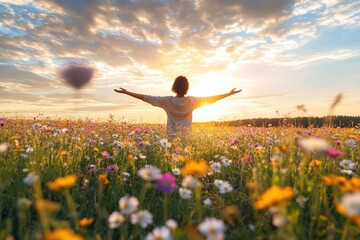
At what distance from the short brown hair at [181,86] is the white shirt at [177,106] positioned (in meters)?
0.15

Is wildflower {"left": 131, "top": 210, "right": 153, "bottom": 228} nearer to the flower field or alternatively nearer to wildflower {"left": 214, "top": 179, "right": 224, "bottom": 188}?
the flower field

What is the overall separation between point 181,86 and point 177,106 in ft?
1.57

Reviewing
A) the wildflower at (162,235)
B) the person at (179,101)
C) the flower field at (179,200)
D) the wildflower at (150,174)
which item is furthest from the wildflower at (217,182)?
the person at (179,101)

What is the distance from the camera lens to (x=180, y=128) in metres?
7.36

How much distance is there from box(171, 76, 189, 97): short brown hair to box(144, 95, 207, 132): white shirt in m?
0.15

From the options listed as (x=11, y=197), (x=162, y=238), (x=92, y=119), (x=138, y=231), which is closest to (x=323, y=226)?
(x=138, y=231)

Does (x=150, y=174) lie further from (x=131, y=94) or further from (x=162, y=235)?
(x=131, y=94)

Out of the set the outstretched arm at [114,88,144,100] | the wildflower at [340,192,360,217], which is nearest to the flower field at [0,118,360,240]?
the wildflower at [340,192,360,217]

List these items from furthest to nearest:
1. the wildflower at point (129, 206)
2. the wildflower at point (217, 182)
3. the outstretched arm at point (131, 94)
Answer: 1. the outstretched arm at point (131, 94)
2. the wildflower at point (217, 182)
3. the wildflower at point (129, 206)

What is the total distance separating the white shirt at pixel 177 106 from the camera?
796 cm

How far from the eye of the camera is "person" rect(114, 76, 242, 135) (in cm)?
791

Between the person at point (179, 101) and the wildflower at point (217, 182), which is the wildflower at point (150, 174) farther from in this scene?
the person at point (179, 101)

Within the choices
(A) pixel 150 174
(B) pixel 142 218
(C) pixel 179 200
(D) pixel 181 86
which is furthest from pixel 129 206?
(D) pixel 181 86

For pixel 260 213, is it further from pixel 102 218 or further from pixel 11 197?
pixel 11 197
